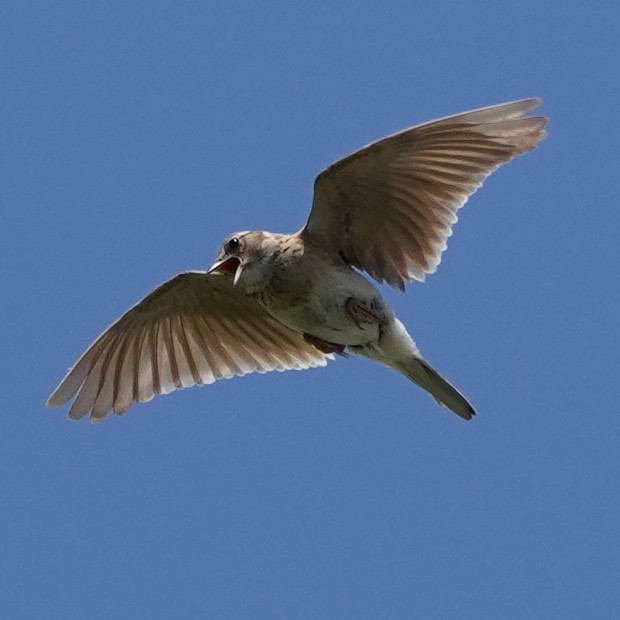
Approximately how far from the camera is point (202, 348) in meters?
13.8

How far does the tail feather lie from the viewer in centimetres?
1192

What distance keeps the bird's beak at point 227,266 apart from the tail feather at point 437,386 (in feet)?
4.61

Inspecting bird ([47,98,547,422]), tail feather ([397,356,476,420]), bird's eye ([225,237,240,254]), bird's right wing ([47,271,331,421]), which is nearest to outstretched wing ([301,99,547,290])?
bird ([47,98,547,422])

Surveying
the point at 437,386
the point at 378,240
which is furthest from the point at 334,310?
the point at 437,386

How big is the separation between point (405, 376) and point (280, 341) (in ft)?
5.48

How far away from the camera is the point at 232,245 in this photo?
12250 mm

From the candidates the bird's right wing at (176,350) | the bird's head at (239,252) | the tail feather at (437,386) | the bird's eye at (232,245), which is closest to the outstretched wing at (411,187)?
the bird's head at (239,252)

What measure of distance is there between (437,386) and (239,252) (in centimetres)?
169

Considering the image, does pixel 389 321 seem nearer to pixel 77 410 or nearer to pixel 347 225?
pixel 347 225

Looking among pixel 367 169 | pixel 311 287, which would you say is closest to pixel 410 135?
pixel 367 169

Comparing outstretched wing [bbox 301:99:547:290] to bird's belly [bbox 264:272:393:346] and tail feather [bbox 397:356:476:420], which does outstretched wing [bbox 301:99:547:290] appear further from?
tail feather [bbox 397:356:476:420]

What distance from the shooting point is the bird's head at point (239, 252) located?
39.6 feet

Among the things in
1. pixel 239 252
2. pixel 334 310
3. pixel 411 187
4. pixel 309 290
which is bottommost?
pixel 334 310

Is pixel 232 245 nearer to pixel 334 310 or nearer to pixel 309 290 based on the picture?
pixel 309 290
